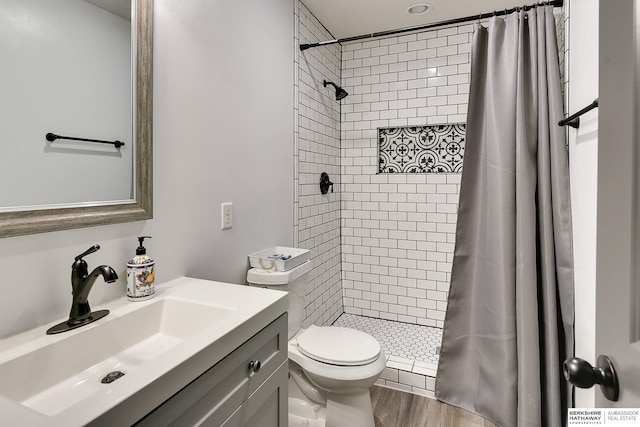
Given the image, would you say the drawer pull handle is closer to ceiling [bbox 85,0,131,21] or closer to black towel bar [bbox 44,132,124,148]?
black towel bar [bbox 44,132,124,148]

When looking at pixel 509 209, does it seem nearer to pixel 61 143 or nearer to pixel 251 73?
pixel 251 73

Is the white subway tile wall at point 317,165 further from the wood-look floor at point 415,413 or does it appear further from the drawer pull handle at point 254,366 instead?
the drawer pull handle at point 254,366

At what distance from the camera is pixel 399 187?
298 centimetres

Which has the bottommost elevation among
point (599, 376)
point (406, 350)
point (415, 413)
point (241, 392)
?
point (415, 413)

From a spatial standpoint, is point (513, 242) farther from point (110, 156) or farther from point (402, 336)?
point (110, 156)

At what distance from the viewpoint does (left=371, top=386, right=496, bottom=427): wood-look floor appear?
1.86m

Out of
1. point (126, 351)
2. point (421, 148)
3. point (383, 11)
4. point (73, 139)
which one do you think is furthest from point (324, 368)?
point (383, 11)

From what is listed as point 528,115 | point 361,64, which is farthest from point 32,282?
point 361,64

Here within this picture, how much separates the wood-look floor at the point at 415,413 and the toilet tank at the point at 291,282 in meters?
0.71

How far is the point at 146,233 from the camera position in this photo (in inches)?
48.9

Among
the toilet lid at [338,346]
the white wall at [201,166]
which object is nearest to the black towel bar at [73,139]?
the white wall at [201,166]

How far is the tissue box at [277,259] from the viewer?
5.62 feet

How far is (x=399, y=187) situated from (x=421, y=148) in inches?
15.1

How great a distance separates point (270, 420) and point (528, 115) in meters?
1.83
